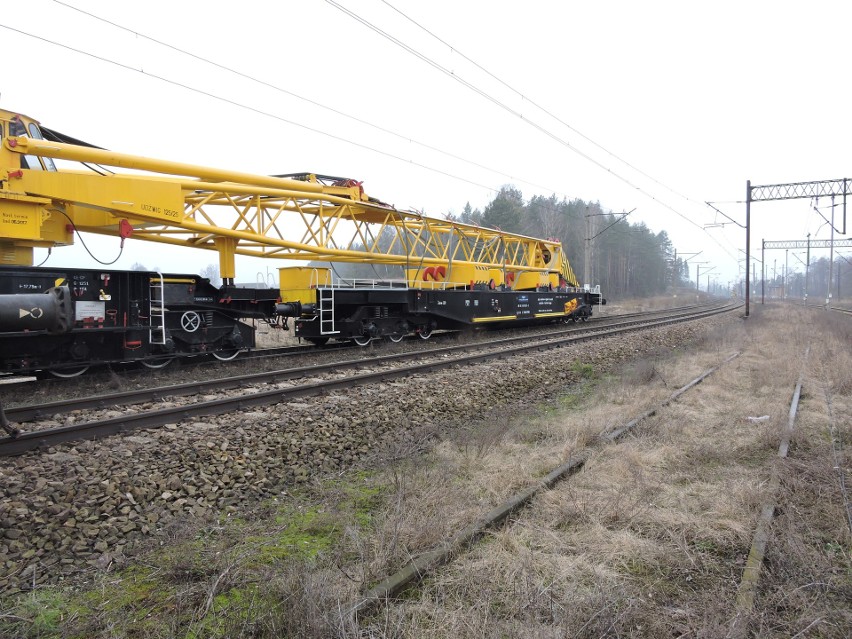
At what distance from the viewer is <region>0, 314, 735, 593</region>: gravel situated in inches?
144

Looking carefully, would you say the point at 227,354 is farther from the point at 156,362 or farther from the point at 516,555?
the point at 516,555

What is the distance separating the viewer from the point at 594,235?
Result: 4788 cm

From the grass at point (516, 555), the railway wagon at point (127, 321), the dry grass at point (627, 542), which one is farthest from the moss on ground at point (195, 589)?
the railway wagon at point (127, 321)

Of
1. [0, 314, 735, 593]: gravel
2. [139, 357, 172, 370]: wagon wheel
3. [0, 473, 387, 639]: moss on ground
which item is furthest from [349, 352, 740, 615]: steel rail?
[139, 357, 172, 370]: wagon wheel

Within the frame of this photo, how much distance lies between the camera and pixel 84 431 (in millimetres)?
5508

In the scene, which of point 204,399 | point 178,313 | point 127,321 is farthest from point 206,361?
point 204,399

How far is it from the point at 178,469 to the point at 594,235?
47.7 metres

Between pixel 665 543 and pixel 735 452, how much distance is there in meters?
2.71

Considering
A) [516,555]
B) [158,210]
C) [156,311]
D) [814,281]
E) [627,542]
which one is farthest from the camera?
[814,281]

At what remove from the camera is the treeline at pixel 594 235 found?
51.5 metres

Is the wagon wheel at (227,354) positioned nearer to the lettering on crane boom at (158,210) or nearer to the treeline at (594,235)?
the lettering on crane boom at (158,210)

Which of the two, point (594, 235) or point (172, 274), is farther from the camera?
point (594, 235)

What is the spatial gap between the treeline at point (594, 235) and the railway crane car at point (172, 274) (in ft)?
112

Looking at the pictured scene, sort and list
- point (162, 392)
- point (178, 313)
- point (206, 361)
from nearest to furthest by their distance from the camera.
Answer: point (162, 392), point (178, 313), point (206, 361)
